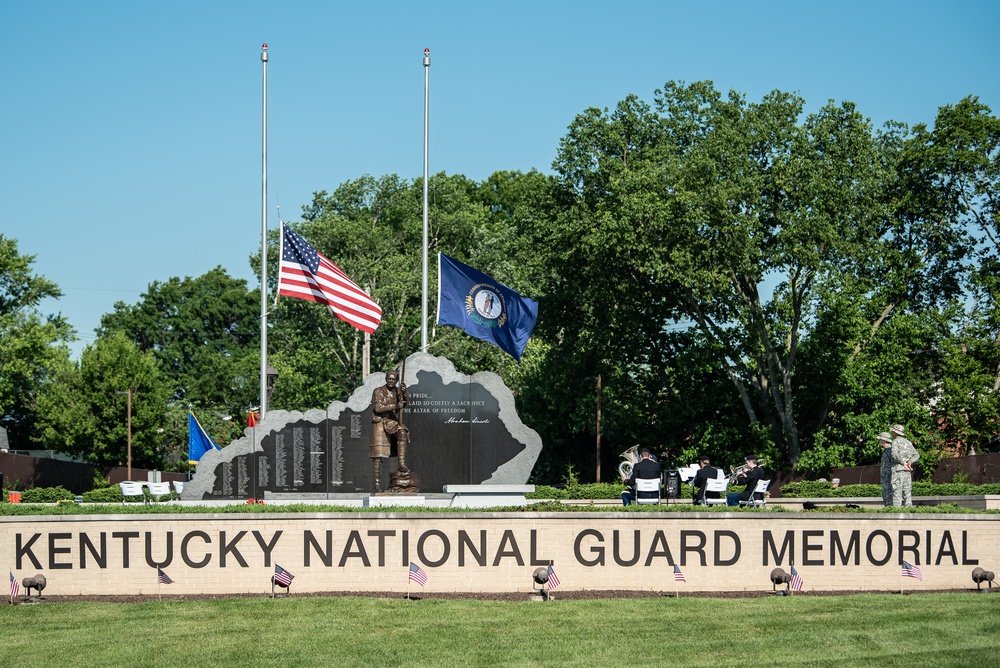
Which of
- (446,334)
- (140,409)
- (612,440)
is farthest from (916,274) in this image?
(140,409)

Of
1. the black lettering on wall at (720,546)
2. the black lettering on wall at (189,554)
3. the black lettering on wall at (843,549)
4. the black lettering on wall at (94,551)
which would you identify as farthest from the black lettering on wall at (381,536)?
the black lettering on wall at (843,549)

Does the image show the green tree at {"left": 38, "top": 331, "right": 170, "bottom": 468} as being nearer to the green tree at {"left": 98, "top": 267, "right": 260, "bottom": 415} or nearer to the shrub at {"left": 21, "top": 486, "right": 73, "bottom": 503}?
the green tree at {"left": 98, "top": 267, "right": 260, "bottom": 415}

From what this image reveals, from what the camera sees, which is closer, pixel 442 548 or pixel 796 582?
pixel 796 582

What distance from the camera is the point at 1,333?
50.9m

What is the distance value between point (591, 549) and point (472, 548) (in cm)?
171

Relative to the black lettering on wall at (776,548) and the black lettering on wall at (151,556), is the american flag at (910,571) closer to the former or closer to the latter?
the black lettering on wall at (776,548)

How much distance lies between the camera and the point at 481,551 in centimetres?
1873

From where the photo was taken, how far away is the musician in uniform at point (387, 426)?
85.9ft

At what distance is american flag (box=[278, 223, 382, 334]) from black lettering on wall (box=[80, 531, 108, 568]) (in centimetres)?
1313

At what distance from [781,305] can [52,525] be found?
30.3 meters

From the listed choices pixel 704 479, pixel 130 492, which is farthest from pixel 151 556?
pixel 130 492

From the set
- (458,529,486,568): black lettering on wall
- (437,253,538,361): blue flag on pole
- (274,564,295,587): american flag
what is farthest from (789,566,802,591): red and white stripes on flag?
(437,253,538,361): blue flag on pole

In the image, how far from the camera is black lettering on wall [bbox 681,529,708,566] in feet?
61.6

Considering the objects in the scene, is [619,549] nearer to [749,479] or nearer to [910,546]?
[910,546]
